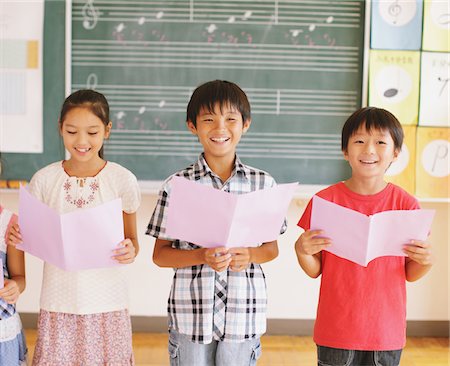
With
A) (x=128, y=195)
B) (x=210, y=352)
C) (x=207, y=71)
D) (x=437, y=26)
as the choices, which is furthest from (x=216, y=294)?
(x=437, y=26)

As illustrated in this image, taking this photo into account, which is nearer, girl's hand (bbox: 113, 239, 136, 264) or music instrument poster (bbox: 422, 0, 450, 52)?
girl's hand (bbox: 113, 239, 136, 264)

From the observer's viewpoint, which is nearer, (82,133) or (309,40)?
(82,133)

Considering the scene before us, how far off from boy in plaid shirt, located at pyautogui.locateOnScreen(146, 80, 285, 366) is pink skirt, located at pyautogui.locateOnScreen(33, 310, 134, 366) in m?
0.18

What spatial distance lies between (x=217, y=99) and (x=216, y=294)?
53cm

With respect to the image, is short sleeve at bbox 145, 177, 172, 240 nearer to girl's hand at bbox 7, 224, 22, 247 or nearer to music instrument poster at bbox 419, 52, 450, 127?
girl's hand at bbox 7, 224, 22, 247

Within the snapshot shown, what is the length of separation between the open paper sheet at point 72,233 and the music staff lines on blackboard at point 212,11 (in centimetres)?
155

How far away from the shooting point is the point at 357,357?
1569mm

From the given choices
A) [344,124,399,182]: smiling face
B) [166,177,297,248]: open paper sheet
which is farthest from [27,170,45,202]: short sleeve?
[344,124,399,182]: smiling face

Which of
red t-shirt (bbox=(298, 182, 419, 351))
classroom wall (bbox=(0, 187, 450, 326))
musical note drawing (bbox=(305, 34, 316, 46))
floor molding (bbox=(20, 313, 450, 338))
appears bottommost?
floor molding (bbox=(20, 313, 450, 338))

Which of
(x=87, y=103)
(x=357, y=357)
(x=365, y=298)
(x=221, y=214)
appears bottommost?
(x=357, y=357)

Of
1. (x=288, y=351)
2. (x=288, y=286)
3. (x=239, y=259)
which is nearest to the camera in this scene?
(x=239, y=259)

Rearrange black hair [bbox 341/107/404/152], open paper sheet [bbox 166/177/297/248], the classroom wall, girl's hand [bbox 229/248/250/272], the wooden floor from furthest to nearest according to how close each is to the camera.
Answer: the classroom wall < the wooden floor < black hair [bbox 341/107/404/152] < girl's hand [bbox 229/248/250/272] < open paper sheet [bbox 166/177/297/248]

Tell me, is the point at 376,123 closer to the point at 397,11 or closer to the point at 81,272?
the point at 81,272

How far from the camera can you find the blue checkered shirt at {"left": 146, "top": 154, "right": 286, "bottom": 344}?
1527 millimetres
